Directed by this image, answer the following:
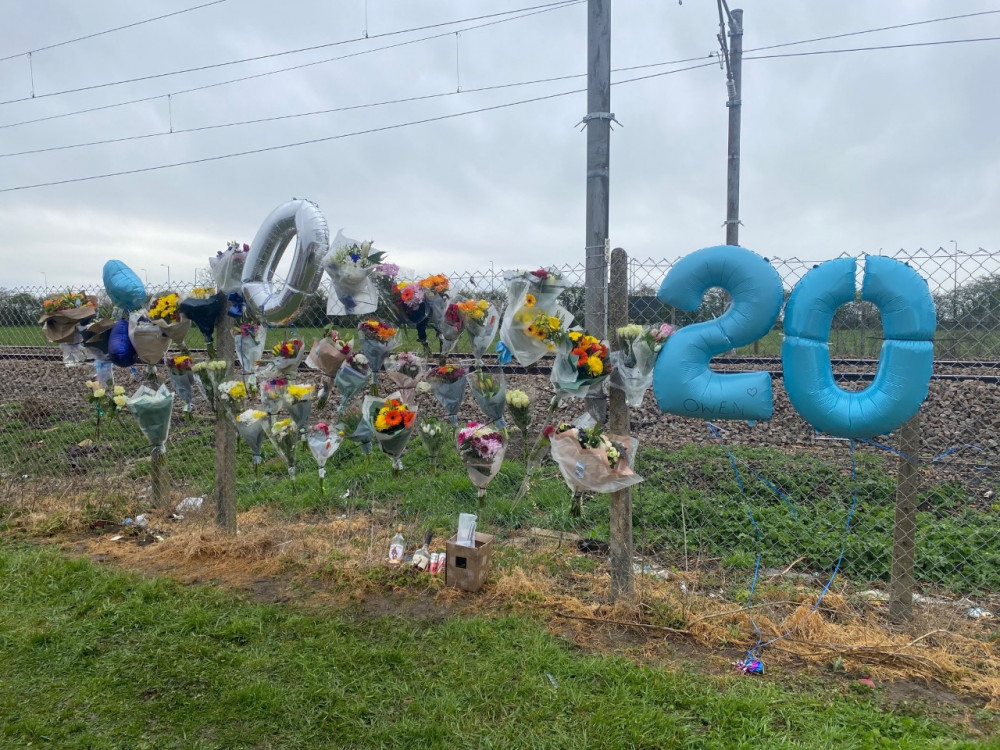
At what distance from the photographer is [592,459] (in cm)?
302

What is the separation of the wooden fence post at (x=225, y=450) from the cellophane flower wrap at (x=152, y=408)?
0.57 meters

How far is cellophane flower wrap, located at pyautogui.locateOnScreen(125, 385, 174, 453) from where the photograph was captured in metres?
4.50

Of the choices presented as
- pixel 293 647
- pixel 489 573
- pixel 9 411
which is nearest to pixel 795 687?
pixel 489 573

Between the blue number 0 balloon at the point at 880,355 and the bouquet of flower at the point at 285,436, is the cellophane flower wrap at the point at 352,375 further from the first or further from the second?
the blue number 0 balloon at the point at 880,355

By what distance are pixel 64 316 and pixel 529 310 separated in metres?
3.71

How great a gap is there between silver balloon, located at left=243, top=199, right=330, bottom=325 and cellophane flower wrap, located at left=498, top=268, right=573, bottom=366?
1259 mm

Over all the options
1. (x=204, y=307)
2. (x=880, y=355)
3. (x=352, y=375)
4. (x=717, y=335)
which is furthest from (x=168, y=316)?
(x=880, y=355)

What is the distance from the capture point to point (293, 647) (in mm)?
3023

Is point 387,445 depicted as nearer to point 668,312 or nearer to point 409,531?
point 409,531

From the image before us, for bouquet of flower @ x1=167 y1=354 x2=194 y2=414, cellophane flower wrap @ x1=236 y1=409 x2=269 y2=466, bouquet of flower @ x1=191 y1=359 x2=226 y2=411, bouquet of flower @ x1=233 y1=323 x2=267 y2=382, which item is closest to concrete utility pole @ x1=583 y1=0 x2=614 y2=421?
bouquet of flower @ x1=233 y1=323 x2=267 y2=382

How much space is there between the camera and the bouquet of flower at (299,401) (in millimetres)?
3938

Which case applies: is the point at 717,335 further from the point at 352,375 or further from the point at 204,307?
the point at 204,307

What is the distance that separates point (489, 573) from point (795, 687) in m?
1.70

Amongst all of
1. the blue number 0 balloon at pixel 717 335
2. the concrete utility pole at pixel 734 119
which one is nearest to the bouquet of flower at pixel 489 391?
the blue number 0 balloon at pixel 717 335
